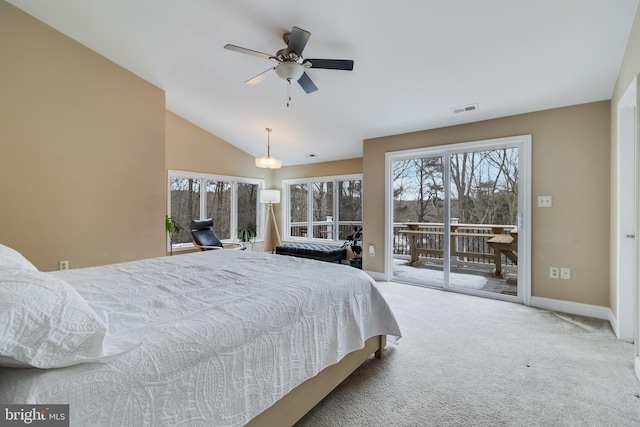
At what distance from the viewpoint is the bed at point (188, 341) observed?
0.82 metres

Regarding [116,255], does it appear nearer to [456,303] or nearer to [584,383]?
[456,303]

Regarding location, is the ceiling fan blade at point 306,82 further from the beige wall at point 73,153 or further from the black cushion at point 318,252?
the black cushion at point 318,252

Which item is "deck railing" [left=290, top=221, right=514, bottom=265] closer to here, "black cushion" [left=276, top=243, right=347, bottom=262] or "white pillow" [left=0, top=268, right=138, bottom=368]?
"black cushion" [left=276, top=243, right=347, bottom=262]

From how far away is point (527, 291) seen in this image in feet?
11.6

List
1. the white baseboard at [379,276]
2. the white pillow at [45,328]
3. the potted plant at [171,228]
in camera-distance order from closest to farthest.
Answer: the white pillow at [45,328], the white baseboard at [379,276], the potted plant at [171,228]

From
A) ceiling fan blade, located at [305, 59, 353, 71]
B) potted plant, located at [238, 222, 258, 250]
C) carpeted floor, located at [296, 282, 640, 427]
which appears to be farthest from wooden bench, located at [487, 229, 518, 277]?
potted plant, located at [238, 222, 258, 250]

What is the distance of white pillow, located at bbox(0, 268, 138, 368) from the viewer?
0.78m

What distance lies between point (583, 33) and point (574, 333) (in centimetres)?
262

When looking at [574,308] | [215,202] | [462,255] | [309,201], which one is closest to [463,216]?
[462,255]

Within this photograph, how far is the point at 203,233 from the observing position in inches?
207

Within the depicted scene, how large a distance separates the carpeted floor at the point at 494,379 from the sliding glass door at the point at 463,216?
0.95 m

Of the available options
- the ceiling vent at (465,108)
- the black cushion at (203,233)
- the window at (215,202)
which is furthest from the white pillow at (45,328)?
the window at (215,202)

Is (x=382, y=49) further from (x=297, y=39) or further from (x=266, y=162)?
(x=266, y=162)

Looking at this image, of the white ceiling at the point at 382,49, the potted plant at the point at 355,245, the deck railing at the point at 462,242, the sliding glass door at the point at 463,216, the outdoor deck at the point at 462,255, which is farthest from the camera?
the potted plant at the point at 355,245
